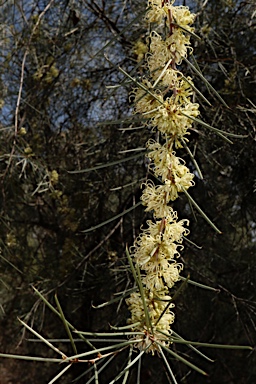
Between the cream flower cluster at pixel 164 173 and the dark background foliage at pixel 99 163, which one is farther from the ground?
the cream flower cluster at pixel 164 173

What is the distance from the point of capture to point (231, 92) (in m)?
1.90

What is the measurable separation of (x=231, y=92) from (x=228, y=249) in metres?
0.88

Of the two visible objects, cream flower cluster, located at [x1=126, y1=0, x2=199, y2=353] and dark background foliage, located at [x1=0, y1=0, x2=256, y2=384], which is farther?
dark background foliage, located at [x1=0, y1=0, x2=256, y2=384]

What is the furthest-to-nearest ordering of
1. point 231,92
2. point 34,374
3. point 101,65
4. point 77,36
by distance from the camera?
1. point 34,374
2. point 101,65
3. point 77,36
4. point 231,92

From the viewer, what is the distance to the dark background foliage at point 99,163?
1.99 metres

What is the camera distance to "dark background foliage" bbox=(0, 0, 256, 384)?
6.54 feet

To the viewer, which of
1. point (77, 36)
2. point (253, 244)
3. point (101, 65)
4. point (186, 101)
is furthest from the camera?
point (253, 244)

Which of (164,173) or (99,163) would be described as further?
(99,163)

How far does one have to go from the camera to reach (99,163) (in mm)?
2027

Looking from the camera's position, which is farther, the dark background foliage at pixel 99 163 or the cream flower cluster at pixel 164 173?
the dark background foliage at pixel 99 163

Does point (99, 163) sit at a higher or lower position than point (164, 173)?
lower

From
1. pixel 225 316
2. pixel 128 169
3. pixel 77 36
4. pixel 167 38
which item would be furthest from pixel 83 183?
pixel 167 38

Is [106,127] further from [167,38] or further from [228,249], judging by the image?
[167,38]

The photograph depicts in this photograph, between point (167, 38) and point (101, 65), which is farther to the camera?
point (101, 65)
